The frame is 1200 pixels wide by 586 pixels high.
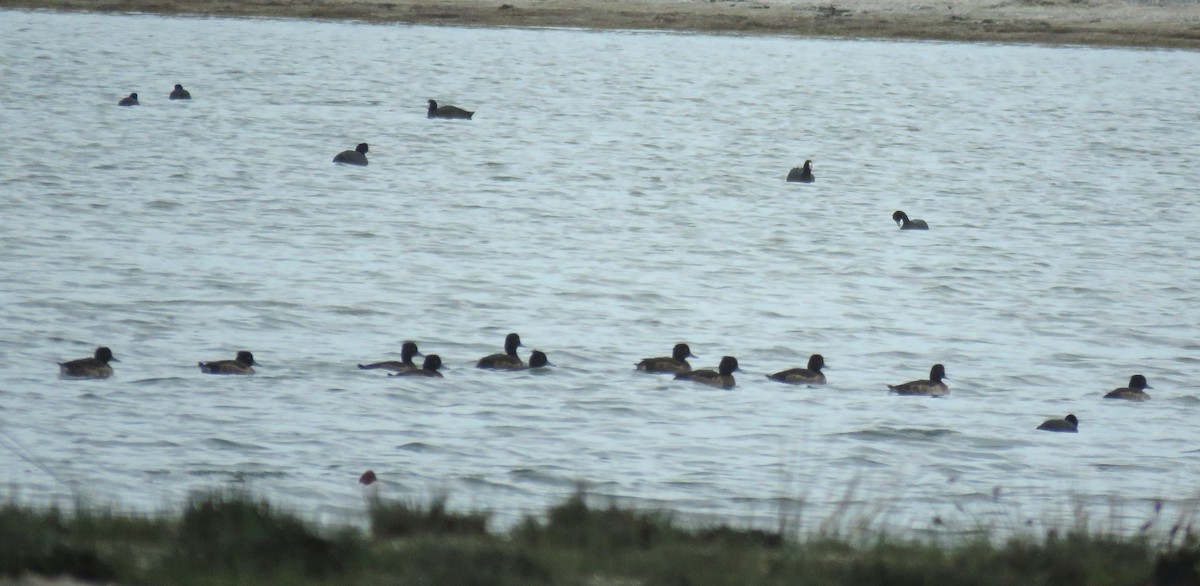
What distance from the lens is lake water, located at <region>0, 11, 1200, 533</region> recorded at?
438 inches

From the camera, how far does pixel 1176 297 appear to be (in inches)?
753

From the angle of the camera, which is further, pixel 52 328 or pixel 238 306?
pixel 238 306

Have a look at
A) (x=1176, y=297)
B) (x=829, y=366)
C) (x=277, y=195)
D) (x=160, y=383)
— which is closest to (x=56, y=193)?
(x=277, y=195)

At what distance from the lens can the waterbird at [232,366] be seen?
44.4 ft

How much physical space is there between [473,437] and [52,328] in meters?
5.17

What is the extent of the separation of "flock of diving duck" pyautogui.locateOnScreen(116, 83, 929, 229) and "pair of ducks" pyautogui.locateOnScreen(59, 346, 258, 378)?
13.3 m

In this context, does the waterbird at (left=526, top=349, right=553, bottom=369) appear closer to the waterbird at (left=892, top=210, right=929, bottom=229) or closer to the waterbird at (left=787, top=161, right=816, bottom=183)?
the waterbird at (left=892, top=210, right=929, bottom=229)

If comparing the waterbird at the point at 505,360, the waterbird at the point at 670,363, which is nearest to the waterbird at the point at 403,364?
the waterbird at the point at 505,360

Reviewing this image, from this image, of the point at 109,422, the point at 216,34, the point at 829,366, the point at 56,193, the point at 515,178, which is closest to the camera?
the point at 109,422

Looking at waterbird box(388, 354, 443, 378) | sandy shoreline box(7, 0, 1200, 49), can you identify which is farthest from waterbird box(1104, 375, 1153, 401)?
sandy shoreline box(7, 0, 1200, 49)

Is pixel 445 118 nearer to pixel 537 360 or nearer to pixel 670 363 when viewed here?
pixel 537 360

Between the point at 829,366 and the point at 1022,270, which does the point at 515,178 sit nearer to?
the point at 1022,270

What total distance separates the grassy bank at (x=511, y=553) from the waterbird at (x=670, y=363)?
5548mm

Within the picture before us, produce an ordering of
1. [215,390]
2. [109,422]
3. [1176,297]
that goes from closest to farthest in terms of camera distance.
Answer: [109,422] → [215,390] → [1176,297]
